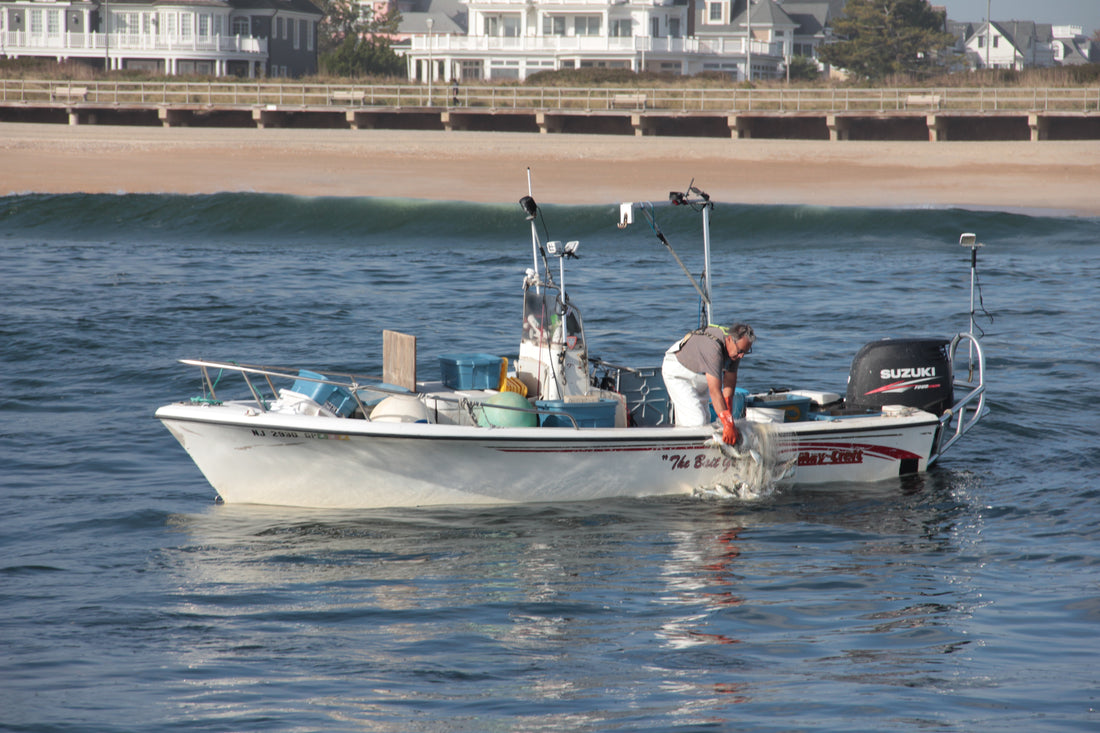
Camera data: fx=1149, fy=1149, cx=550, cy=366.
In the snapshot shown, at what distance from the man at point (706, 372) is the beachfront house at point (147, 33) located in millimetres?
59827

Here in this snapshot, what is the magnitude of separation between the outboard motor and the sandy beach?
23898mm

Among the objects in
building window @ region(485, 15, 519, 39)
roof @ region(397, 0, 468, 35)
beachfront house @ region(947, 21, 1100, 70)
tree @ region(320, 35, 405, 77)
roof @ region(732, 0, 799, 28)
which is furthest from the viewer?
beachfront house @ region(947, 21, 1100, 70)

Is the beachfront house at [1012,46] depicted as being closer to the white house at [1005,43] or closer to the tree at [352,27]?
the white house at [1005,43]

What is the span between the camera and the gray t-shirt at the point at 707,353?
9.65m

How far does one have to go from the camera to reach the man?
9648 millimetres

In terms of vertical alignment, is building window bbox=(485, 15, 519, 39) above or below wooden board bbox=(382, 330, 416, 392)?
above

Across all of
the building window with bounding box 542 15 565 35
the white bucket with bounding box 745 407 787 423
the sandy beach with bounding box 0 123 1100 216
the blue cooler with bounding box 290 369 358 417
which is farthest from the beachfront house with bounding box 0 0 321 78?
the white bucket with bounding box 745 407 787 423

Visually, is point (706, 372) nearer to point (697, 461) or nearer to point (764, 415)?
point (697, 461)

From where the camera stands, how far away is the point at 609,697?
6.45 metres

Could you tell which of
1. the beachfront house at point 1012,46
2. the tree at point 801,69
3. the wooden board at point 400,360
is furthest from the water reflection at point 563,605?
the beachfront house at point 1012,46

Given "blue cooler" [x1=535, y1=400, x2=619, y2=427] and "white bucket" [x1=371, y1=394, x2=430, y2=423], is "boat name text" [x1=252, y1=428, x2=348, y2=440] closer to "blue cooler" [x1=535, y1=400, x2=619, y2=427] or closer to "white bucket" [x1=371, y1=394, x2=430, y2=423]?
"white bucket" [x1=371, y1=394, x2=430, y2=423]

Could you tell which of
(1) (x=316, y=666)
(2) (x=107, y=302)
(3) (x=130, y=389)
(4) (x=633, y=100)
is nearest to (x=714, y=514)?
(1) (x=316, y=666)

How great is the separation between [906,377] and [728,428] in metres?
2.30

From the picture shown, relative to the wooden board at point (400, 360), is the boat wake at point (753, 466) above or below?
below
